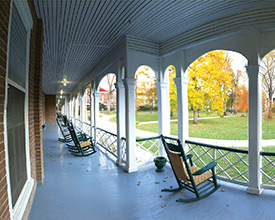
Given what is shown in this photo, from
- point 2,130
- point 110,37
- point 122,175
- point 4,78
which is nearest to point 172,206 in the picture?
point 122,175

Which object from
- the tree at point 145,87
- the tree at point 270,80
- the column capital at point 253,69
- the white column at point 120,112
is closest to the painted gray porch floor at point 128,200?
the white column at point 120,112

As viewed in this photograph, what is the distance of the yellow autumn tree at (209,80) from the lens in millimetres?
12641

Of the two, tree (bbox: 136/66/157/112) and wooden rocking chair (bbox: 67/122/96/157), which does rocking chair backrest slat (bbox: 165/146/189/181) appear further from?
tree (bbox: 136/66/157/112)

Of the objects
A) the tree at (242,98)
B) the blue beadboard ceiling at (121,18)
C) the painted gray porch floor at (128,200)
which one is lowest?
the painted gray porch floor at (128,200)

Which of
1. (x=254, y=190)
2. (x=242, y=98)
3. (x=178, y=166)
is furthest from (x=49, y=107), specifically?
(x=254, y=190)

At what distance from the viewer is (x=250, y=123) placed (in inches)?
140

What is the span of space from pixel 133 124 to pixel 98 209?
7.71ft

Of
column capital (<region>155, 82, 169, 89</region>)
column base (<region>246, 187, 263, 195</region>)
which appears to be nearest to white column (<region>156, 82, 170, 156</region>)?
column capital (<region>155, 82, 169, 89</region>)

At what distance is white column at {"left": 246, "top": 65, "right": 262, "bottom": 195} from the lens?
11.4 feet

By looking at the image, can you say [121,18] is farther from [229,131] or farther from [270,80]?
[229,131]

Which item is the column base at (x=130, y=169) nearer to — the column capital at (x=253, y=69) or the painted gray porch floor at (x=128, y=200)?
the painted gray porch floor at (x=128, y=200)

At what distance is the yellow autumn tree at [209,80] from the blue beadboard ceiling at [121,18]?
8520 millimetres

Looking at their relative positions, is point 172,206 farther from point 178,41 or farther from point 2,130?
point 178,41

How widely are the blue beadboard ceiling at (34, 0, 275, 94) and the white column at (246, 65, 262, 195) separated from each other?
1273mm
